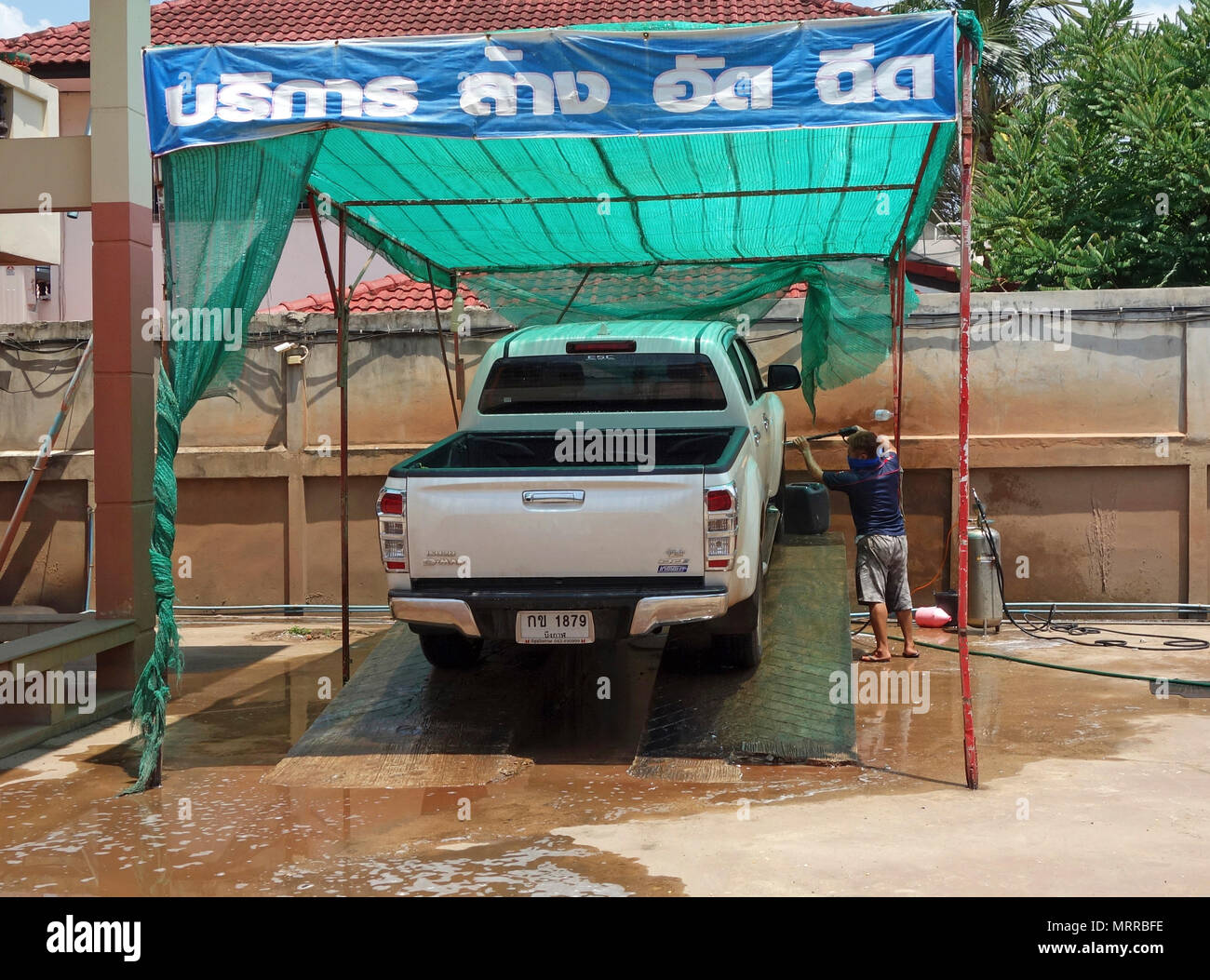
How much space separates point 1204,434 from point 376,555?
7.64 meters

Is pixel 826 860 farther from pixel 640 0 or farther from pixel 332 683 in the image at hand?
pixel 640 0

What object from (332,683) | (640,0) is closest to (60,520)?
(332,683)

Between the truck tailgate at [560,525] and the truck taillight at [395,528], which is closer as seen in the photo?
the truck tailgate at [560,525]

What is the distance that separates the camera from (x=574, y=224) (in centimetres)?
947

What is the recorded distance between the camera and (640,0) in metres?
18.5

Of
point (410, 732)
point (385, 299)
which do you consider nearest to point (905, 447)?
point (410, 732)

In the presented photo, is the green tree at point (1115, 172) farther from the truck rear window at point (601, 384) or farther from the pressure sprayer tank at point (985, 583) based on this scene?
the truck rear window at point (601, 384)

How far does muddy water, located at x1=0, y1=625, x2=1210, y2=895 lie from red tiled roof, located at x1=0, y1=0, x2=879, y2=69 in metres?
12.4

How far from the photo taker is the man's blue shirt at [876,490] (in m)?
9.23

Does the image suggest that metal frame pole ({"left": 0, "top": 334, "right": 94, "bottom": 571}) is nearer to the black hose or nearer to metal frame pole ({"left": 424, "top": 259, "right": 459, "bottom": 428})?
metal frame pole ({"left": 424, "top": 259, "right": 459, "bottom": 428})

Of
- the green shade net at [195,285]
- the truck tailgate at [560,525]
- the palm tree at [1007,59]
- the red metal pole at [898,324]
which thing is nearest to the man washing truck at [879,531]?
the red metal pole at [898,324]

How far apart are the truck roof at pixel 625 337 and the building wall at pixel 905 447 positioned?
3.31m

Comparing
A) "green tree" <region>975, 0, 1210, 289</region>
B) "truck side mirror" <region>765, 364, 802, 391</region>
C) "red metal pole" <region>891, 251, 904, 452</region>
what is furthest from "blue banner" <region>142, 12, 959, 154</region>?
"green tree" <region>975, 0, 1210, 289</region>

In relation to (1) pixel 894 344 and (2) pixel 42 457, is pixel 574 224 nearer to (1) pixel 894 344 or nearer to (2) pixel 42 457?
(1) pixel 894 344
